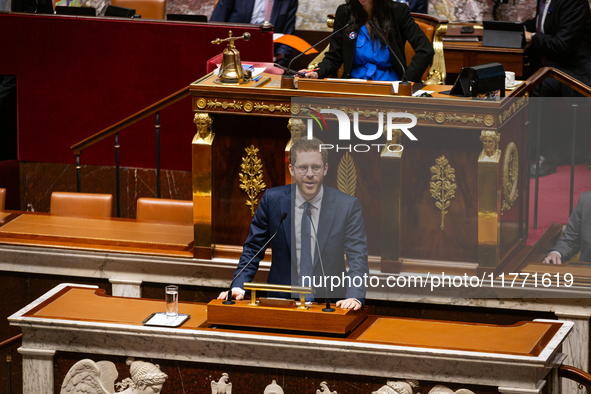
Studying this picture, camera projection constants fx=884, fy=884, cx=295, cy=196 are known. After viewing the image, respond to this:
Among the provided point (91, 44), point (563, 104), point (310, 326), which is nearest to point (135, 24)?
point (91, 44)

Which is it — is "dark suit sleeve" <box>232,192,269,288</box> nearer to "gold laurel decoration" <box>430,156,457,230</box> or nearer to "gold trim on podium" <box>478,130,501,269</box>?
"gold laurel decoration" <box>430,156,457,230</box>

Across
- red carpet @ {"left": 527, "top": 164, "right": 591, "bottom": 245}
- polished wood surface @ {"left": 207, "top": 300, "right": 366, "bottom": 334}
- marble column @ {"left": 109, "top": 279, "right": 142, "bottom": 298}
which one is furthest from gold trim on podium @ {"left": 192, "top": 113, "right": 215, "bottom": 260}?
red carpet @ {"left": 527, "top": 164, "right": 591, "bottom": 245}

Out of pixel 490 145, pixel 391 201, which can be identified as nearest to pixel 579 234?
pixel 490 145

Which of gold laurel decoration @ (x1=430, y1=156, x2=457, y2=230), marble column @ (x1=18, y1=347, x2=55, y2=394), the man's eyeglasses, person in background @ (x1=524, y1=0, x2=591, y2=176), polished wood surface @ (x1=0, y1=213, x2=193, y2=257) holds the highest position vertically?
person in background @ (x1=524, y1=0, x2=591, y2=176)

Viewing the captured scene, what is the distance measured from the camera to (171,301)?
150 inches

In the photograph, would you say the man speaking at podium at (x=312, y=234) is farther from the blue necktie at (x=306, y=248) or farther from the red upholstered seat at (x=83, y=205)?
the red upholstered seat at (x=83, y=205)

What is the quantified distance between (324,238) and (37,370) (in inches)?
54.9

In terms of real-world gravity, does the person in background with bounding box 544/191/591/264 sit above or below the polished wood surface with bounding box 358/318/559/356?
above

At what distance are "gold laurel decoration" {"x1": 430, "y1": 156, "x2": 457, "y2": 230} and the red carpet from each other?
0.77 meters

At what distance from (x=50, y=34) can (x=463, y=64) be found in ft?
10.7

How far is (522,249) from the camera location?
473 cm

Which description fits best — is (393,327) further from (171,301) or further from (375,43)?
(375,43)

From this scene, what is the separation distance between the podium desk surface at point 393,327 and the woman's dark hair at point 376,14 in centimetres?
177

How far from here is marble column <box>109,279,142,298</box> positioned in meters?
5.04
